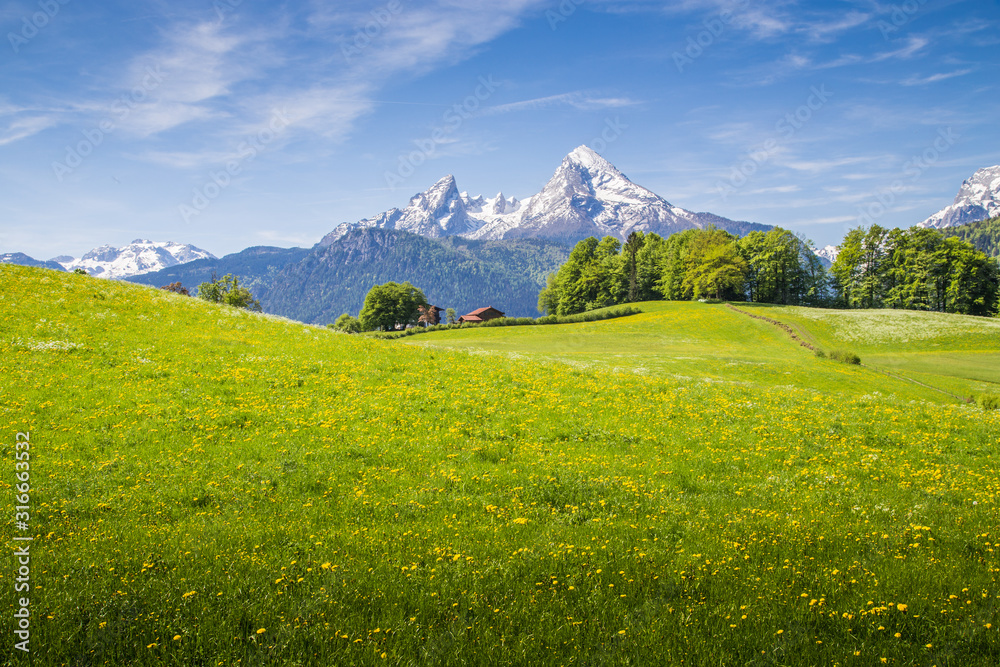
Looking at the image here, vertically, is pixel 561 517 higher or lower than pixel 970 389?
higher

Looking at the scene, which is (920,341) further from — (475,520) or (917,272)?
(475,520)

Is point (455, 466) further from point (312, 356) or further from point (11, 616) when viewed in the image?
point (312, 356)

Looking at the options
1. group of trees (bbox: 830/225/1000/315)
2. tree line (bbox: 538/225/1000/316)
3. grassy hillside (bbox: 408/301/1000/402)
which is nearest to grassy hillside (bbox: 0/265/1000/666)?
grassy hillside (bbox: 408/301/1000/402)

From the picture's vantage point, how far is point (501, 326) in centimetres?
9212

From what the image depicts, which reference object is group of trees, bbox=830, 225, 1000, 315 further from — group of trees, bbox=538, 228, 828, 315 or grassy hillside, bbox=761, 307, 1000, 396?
grassy hillside, bbox=761, 307, 1000, 396

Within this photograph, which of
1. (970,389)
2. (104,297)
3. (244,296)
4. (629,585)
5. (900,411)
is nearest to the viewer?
(629,585)

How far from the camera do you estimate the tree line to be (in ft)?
319

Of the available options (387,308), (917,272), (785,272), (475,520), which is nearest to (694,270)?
(785,272)

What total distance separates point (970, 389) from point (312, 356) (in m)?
52.5

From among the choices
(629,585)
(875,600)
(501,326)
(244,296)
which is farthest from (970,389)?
(244,296)

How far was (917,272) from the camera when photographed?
98.8m

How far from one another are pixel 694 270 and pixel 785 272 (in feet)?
82.0

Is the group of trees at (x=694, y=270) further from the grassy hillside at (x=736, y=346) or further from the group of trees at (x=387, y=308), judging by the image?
the group of trees at (x=387, y=308)

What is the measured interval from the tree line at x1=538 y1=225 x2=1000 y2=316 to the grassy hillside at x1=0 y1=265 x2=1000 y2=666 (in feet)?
312
